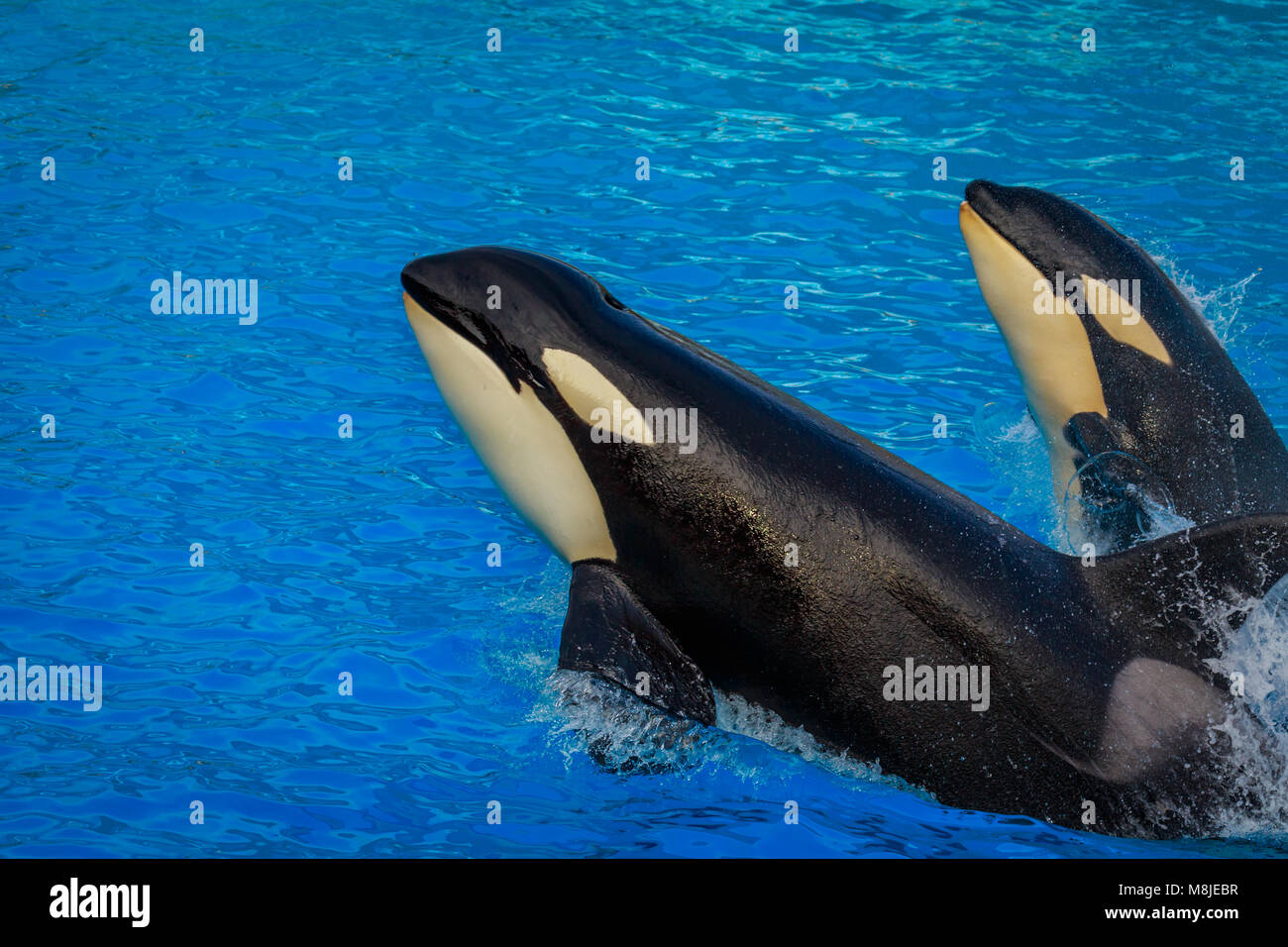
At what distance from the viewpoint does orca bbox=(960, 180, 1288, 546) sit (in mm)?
6293

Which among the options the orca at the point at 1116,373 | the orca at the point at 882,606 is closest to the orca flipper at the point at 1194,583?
the orca at the point at 882,606

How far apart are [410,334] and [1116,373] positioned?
4.96 m

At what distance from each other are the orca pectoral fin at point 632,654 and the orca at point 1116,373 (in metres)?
2.71

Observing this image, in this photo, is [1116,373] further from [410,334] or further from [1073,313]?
[410,334]

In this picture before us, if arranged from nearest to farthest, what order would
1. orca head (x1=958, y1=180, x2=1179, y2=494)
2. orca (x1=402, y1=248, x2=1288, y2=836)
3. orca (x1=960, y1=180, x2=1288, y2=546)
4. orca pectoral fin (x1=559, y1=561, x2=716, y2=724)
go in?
orca (x1=402, y1=248, x2=1288, y2=836), orca pectoral fin (x1=559, y1=561, x2=716, y2=724), orca (x1=960, y1=180, x2=1288, y2=546), orca head (x1=958, y1=180, x2=1179, y2=494)

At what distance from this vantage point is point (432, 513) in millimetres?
7523

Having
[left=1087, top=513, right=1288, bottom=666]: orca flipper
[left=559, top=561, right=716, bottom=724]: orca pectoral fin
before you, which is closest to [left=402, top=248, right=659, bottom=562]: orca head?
[left=559, top=561, right=716, bottom=724]: orca pectoral fin

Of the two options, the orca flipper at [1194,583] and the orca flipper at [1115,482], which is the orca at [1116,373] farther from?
the orca flipper at [1194,583]

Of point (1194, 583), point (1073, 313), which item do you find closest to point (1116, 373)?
point (1073, 313)

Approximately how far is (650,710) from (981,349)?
17.2 feet

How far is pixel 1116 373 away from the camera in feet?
21.9

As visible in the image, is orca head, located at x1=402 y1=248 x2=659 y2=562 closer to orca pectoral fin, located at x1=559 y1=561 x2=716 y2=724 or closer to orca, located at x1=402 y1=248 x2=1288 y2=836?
orca, located at x1=402 y1=248 x2=1288 y2=836
